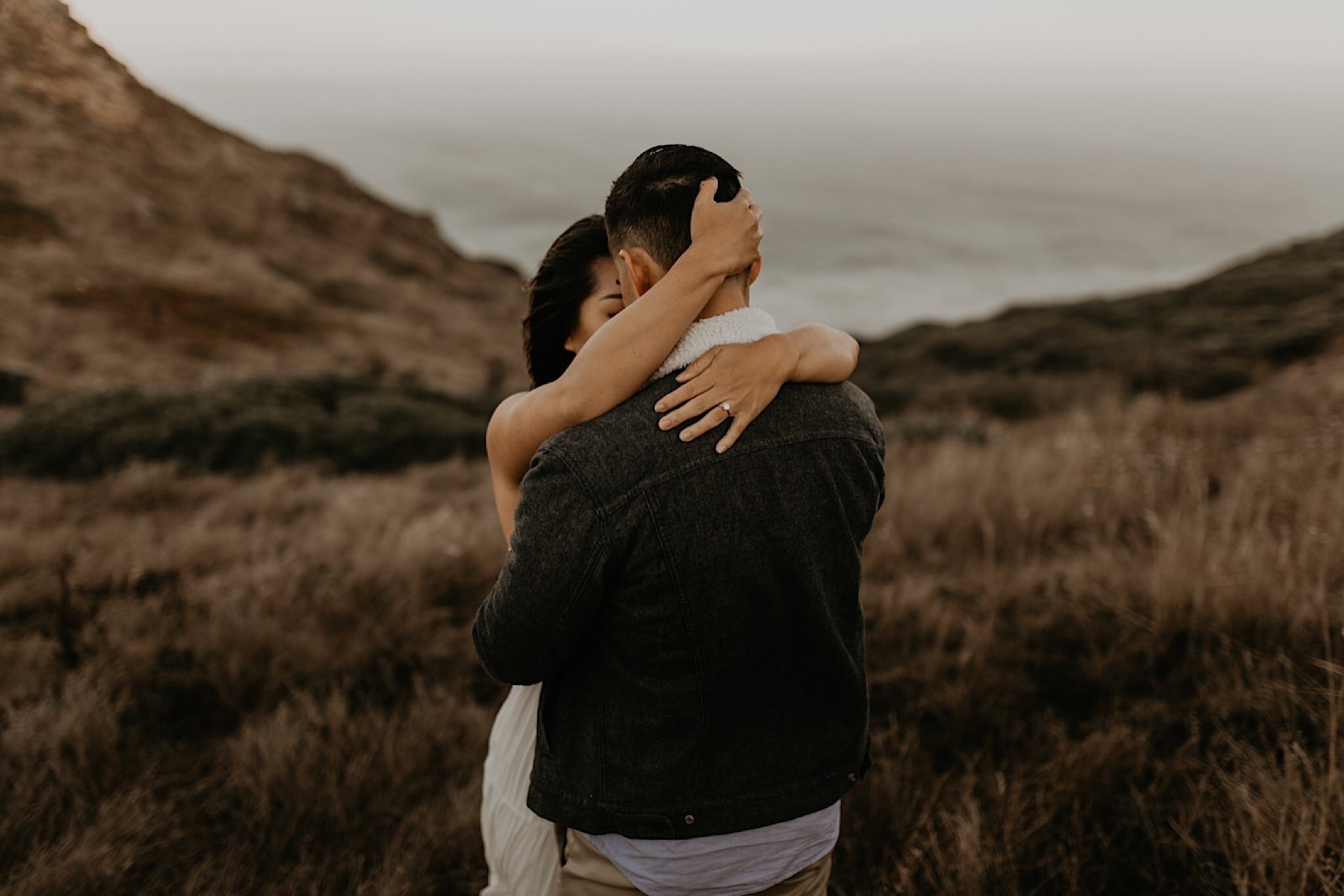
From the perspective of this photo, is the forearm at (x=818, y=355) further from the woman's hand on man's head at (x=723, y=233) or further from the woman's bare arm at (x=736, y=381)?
the woman's hand on man's head at (x=723, y=233)

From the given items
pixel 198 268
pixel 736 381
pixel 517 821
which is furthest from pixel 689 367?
pixel 198 268

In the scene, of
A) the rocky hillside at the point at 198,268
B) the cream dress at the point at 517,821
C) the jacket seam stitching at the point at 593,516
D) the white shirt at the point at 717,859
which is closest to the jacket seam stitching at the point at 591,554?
the jacket seam stitching at the point at 593,516

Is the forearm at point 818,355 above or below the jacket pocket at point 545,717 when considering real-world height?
above

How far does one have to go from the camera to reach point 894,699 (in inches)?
130

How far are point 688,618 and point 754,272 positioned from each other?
68 cm

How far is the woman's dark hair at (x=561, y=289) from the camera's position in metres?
2.04

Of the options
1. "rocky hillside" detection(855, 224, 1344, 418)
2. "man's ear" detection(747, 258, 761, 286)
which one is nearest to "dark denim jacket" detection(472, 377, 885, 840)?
"man's ear" detection(747, 258, 761, 286)

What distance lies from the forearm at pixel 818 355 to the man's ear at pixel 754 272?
0.42 ft

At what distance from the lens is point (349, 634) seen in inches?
152

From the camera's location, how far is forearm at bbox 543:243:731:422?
1260 mm

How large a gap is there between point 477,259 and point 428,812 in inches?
1835

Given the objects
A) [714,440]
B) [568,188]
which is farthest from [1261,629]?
[568,188]

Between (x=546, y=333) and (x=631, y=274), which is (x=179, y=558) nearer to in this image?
(x=546, y=333)

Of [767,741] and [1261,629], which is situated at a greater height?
[767,741]
